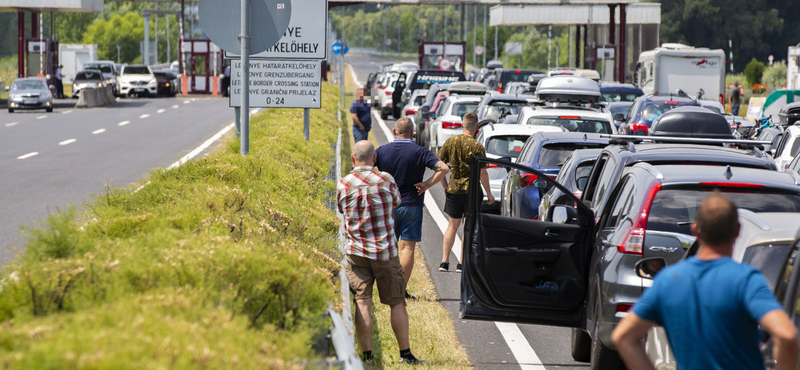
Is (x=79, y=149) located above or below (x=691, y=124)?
below

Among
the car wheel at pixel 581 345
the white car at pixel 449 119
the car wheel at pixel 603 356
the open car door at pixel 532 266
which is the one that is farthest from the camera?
the white car at pixel 449 119

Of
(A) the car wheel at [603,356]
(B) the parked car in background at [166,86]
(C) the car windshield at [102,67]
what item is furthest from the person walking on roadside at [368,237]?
(C) the car windshield at [102,67]

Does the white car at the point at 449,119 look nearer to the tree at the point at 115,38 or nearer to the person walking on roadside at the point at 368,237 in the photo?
the person walking on roadside at the point at 368,237

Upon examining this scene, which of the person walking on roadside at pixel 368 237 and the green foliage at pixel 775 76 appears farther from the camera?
the green foliage at pixel 775 76

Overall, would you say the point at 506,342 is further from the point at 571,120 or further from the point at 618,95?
the point at 618,95

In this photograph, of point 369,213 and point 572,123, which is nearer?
point 369,213

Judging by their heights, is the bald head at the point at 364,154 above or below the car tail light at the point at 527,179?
above

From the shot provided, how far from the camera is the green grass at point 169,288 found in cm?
325

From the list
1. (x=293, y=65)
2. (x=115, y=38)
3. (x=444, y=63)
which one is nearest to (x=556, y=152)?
(x=293, y=65)

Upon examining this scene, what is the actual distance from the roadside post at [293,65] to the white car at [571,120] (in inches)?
138

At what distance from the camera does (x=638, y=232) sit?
18.8 ft

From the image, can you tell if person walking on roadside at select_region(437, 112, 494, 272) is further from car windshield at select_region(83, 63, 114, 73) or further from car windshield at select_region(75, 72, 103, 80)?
car windshield at select_region(83, 63, 114, 73)

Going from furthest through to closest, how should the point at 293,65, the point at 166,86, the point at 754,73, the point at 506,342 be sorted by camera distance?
the point at 754,73, the point at 166,86, the point at 293,65, the point at 506,342

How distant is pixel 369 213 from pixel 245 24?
9.50 feet
